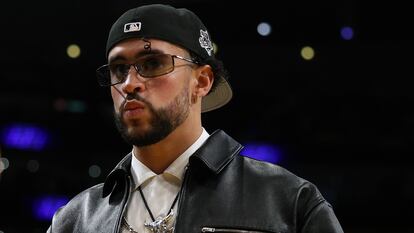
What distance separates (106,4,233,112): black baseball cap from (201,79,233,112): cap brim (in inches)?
3.6

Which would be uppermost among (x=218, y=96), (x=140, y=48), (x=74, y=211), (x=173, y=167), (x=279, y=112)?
(x=140, y=48)

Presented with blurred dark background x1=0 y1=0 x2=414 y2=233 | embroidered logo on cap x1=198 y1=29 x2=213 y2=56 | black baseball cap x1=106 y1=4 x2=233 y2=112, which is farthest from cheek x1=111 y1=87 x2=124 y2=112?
blurred dark background x1=0 y1=0 x2=414 y2=233

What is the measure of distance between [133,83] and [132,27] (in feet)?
0.43

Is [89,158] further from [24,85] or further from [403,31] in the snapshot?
[403,31]

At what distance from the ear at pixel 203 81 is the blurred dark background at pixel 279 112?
8.01ft

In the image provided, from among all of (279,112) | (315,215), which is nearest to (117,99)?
(315,215)

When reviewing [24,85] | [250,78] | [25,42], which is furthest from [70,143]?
[250,78]

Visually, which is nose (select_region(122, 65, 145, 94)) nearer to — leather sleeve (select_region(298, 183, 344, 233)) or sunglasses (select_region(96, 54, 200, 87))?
sunglasses (select_region(96, 54, 200, 87))

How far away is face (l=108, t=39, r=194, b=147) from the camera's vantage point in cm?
144

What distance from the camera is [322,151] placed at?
446 centimetres

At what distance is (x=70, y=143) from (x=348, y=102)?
175cm

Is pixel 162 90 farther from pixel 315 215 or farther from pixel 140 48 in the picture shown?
pixel 315 215

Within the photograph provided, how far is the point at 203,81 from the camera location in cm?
157

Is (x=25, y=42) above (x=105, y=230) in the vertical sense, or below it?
above
